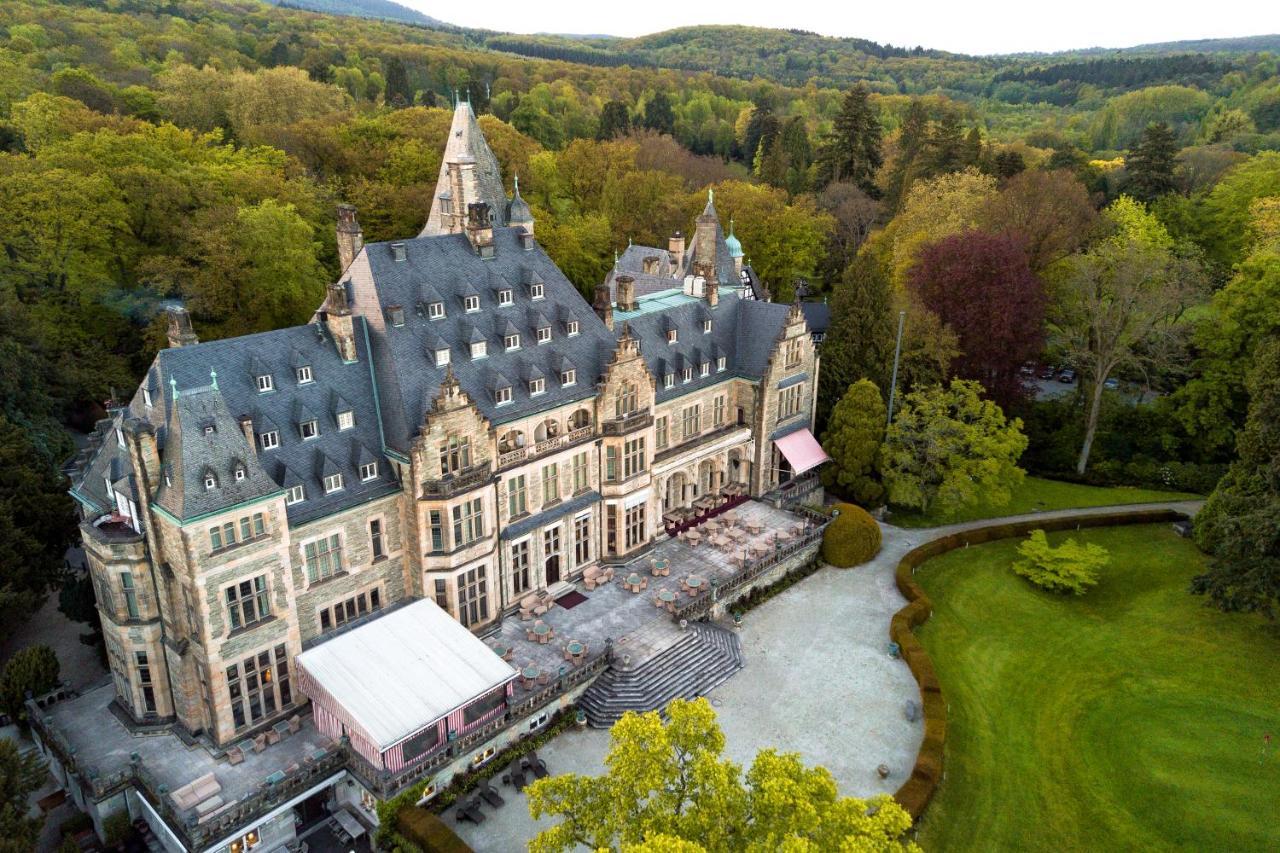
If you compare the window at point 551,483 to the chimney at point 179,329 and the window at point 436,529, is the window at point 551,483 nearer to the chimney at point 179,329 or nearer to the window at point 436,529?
the window at point 436,529

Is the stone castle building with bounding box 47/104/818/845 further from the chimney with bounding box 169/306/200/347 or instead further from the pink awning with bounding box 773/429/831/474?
the pink awning with bounding box 773/429/831/474

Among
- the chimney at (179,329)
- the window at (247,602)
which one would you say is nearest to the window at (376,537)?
the window at (247,602)

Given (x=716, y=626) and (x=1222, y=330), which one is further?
(x=1222, y=330)

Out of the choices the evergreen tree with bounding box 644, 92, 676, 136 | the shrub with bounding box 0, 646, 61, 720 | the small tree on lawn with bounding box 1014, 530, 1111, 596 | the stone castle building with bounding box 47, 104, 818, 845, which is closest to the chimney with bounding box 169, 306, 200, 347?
the stone castle building with bounding box 47, 104, 818, 845

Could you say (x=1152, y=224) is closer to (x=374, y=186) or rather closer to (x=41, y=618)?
(x=374, y=186)

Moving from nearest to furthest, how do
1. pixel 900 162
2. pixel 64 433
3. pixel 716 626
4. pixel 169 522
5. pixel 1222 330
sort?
pixel 169 522 < pixel 716 626 < pixel 64 433 < pixel 1222 330 < pixel 900 162

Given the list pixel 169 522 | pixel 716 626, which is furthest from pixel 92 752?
pixel 716 626
